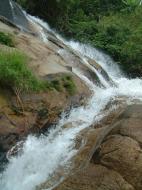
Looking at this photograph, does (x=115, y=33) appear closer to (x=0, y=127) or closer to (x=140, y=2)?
(x=140, y=2)

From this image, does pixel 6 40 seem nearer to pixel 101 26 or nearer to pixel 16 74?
pixel 16 74

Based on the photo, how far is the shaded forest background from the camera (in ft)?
58.4

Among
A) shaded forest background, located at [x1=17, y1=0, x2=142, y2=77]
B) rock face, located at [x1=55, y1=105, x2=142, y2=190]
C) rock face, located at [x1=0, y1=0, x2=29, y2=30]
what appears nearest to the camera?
rock face, located at [x1=55, y1=105, x2=142, y2=190]

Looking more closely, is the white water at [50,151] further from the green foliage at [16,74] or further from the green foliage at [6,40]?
the green foliage at [6,40]

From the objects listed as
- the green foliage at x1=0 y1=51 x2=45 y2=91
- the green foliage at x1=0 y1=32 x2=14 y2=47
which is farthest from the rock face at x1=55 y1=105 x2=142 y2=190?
the green foliage at x1=0 y1=32 x2=14 y2=47

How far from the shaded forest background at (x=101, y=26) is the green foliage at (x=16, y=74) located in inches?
322

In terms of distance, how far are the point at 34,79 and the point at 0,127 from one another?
166cm

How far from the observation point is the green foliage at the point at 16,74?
9273 millimetres

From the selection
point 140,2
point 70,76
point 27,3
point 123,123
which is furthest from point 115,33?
point 123,123

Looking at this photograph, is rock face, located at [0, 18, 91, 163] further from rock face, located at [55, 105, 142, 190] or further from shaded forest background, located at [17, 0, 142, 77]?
shaded forest background, located at [17, 0, 142, 77]

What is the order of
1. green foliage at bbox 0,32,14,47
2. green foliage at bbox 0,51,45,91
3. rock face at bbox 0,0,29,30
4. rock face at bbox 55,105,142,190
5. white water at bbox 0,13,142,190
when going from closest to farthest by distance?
rock face at bbox 55,105,142,190
white water at bbox 0,13,142,190
green foliage at bbox 0,51,45,91
green foliage at bbox 0,32,14,47
rock face at bbox 0,0,29,30

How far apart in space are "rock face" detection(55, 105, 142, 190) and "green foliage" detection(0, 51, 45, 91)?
237 centimetres

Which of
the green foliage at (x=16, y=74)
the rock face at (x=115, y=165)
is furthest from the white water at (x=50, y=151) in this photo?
the green foliage at (x=16, y=74)

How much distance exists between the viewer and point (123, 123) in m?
8.51
